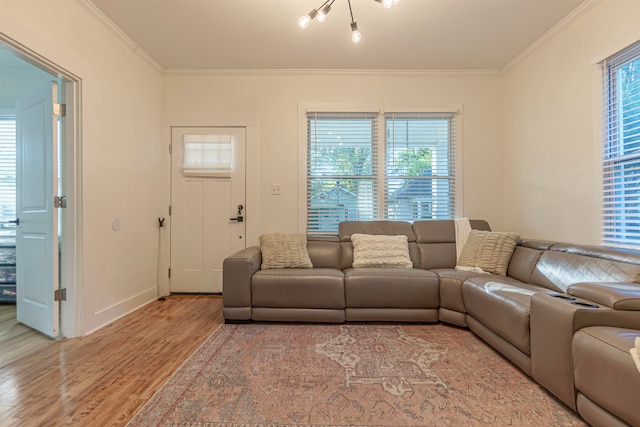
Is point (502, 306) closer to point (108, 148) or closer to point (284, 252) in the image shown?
point (284, 252)

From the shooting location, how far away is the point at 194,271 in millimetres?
3471

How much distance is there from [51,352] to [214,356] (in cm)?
120

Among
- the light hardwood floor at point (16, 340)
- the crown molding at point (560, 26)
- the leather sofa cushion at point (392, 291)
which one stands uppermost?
the crown molding at point (560, 26)

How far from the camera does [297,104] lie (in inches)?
137

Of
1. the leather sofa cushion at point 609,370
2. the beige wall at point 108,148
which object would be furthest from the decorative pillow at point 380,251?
the beige wall at point 108,148

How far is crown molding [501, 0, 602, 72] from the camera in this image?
234 centimetres

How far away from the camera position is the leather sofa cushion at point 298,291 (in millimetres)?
2523

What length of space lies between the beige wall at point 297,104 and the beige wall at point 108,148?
1.63 ft

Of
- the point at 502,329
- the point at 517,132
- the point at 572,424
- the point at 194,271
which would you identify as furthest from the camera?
the point at 194,271

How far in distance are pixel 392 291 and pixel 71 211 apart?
9.04 feet

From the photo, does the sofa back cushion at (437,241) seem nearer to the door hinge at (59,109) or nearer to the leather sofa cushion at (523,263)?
the leather sofa cushion at (523,263)

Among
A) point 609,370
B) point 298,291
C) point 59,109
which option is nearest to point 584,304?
point 609,370

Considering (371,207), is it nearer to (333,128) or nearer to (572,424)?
(333,128)

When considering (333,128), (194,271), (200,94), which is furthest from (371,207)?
(200,94)
